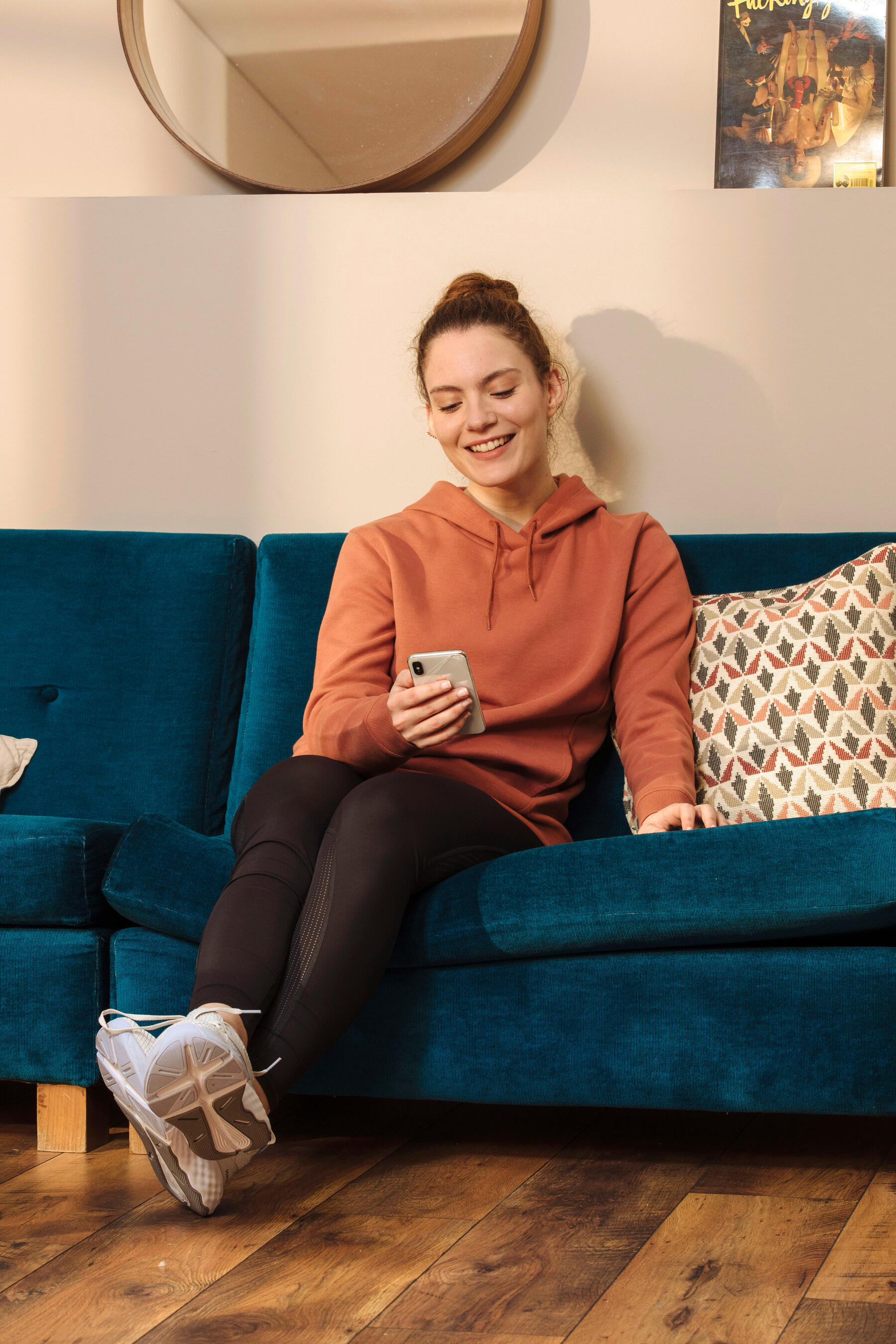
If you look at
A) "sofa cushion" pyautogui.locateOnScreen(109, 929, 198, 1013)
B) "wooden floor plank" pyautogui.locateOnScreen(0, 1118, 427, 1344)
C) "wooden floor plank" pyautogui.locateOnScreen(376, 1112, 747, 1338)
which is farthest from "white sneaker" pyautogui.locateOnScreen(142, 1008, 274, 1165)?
"sofa cushion" pyautogui.locateOnScreen(109, 929, 198, 1013)

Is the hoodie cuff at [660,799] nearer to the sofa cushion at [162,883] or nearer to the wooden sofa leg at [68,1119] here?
the sofa cushion at [162,883]

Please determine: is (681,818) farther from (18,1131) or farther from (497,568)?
(18,1131)

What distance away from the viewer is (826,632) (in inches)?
66.1

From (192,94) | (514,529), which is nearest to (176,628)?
(514,529)

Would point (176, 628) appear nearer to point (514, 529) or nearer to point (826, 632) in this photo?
point (514, 529)

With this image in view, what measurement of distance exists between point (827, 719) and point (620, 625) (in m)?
0.34

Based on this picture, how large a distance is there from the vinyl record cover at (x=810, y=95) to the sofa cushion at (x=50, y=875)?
172 cm

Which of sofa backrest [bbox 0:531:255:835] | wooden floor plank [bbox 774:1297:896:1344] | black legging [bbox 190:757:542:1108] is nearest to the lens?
wooden floor plank [bbox 774:1297:896:1344]

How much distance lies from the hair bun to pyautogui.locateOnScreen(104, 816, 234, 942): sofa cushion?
982 millimetres

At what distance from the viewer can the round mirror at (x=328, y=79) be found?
2381 millimetres

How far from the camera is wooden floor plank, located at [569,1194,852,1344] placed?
3.33 feet

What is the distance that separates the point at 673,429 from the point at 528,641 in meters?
0.70

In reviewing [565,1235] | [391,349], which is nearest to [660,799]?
[565,1235]

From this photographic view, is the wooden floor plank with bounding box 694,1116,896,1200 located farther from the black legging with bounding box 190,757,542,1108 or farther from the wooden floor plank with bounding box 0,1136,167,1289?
the wooden floor plank with bounding box 0,1136,167,1289
